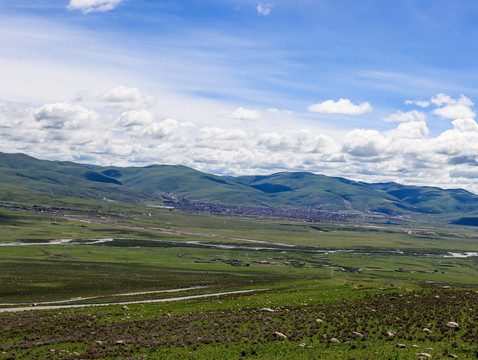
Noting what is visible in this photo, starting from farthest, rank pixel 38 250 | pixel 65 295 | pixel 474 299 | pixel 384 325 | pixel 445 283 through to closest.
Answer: pixel 38 250 < pixel 445 283 < pixel 65 295 < pixel 474 299 < pixel 384 325

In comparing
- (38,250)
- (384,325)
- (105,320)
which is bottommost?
(38,250)

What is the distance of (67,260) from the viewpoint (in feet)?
551

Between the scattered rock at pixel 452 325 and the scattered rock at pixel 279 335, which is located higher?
the scattered rock at pixel 452 325

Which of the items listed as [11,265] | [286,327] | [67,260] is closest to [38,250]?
[67,260]

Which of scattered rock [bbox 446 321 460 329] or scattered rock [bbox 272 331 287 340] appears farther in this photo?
scattered rock [bbox 446 321 460 329]

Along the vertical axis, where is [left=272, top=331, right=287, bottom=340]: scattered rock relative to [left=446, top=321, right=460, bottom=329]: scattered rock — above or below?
below

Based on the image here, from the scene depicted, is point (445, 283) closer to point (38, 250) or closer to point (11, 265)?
point (11, 265)

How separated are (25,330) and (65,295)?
54.9 metres

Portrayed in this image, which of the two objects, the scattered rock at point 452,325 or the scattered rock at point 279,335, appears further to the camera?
the scattered rock at point 452,325

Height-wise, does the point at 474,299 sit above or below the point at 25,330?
above

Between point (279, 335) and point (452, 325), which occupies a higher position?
point (452, 325)

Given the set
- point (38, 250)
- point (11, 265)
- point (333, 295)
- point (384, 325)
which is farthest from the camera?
point (38, 250)

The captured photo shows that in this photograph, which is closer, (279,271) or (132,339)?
(132,339)

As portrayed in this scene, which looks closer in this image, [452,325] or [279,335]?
[279,335]
